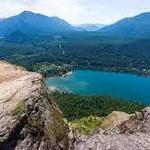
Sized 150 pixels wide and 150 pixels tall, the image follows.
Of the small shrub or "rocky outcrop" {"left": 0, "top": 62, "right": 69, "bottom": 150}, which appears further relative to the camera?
the small shrub

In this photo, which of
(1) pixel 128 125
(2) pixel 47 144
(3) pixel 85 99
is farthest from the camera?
(3) pixel 85 99

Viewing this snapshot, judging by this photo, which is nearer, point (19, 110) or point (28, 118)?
point (19, 110)

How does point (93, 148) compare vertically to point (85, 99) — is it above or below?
above

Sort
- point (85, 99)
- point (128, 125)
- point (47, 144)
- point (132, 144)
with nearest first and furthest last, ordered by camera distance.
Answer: point (132, 144) < point (47, 144) < point (128, 125) < point (85, 99)

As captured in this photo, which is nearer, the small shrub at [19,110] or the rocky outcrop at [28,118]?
the rocky outcrop at [28,118]

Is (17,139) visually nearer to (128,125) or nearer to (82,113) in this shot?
(128,125)

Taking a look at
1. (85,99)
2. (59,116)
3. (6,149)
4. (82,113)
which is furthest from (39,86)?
(85,99)

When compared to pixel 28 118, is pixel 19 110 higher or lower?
higher

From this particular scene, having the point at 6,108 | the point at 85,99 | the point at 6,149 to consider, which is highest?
the point at 6,108
